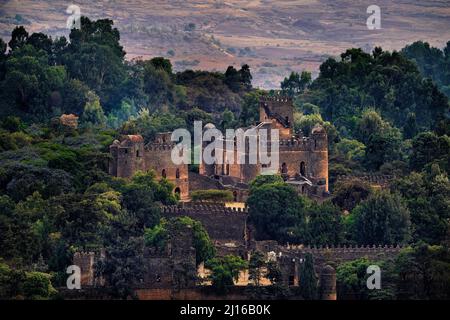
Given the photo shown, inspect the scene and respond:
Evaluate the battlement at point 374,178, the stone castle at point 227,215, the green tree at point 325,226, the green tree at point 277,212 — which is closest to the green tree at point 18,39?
the stone castle at point 227,215

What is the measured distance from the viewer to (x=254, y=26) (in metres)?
171

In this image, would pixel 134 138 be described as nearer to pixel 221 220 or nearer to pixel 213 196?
pixel 213 196

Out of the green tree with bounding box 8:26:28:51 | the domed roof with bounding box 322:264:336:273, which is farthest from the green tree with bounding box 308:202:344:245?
the green tree with bounding box 8:26:28:51

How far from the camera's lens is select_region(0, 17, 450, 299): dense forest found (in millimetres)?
83938

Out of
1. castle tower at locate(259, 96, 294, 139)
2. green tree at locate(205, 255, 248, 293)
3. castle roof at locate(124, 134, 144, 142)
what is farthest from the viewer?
castle tower at locate(259, 96, 294, 139)

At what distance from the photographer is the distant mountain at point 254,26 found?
6265 inches

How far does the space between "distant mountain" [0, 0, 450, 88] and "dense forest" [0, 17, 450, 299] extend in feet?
80.7

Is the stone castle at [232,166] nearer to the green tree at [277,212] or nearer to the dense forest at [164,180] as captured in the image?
the dense forest at [164,180]

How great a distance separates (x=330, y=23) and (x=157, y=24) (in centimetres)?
1142

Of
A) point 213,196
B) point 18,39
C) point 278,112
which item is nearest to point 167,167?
point 213,196

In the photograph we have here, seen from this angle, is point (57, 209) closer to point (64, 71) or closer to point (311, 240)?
point (311, 240)

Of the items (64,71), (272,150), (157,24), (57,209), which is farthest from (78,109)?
(157,24)

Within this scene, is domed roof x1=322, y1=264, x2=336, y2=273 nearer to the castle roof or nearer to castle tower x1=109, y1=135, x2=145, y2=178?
castle tower x1=109, y1=135, x2=145, y2=178

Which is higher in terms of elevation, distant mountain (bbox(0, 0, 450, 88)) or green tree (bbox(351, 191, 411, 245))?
distant mountain (bbox(0, 0, 450, 88))
